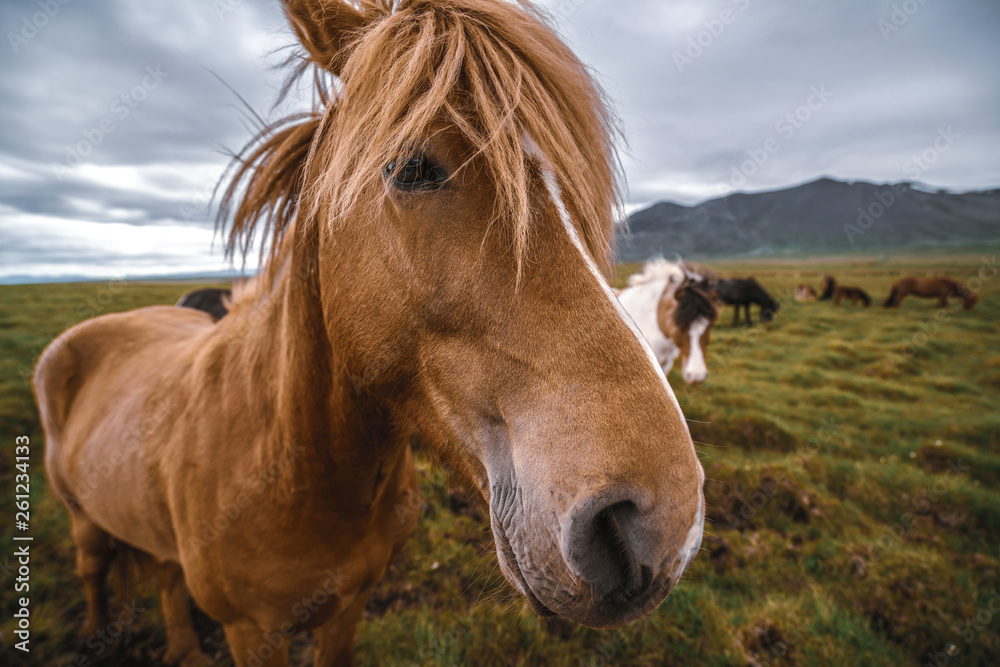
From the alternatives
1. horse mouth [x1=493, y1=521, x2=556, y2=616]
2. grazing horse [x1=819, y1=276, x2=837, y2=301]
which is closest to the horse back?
horse mouth [x1=493, y1=521, x2=556, y2=616]

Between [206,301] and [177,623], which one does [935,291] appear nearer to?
[177,623]

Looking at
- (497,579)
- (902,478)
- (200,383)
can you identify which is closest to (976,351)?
(902,478)

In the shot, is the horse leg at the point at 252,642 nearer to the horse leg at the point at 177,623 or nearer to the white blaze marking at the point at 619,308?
the horse leg at the point at 177,623

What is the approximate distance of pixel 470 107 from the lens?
1.19 meters

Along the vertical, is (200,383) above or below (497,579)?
above

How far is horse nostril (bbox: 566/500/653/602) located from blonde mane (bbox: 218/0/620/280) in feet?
2.12

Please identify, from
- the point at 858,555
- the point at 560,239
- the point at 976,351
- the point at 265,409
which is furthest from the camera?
the point at 976,351

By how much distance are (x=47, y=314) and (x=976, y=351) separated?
24.4 metres

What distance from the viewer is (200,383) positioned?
2027 millimetres

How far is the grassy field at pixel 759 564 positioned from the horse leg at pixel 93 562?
222 mm

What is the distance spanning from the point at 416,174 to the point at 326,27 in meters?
A: 0.77

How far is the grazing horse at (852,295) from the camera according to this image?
23078 millimetres

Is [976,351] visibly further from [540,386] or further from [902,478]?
[540,386]

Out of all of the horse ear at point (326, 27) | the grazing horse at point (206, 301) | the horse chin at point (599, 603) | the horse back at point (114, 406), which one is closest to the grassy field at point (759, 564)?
→ the horse chin at point (599, 603)
